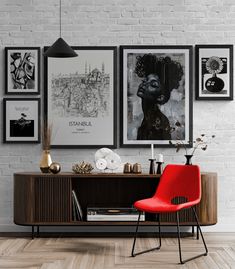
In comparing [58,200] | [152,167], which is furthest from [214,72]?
[58,200]

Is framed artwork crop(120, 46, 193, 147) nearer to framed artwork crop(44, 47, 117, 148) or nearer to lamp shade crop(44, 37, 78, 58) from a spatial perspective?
framed artwork crop(44, 47, 117, 148)

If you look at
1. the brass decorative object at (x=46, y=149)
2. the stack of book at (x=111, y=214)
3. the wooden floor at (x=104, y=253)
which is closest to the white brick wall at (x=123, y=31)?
the brass decorative object at (x=46, y=149)

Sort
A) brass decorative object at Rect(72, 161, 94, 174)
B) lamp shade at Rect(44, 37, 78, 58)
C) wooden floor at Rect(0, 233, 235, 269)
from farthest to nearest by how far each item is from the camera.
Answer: brass decorative object at Rect(72, 161, 94, 174) → lamp shade at Rect(44, 37, 78, 58) → wooden floor at Rect(0, 233, 235, 269)

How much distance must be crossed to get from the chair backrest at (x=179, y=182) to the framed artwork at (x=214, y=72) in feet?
3.54

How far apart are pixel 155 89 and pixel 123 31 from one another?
2.41 ft

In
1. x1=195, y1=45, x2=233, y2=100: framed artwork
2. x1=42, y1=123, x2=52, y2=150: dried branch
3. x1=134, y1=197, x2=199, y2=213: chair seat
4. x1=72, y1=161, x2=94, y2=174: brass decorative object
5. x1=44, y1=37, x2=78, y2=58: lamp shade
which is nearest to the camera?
x1=134, y1=197, x2=199, y2=213: chair seat

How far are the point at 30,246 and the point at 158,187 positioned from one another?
1.34 meters

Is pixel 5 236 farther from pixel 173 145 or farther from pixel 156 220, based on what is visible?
pixel 173 145

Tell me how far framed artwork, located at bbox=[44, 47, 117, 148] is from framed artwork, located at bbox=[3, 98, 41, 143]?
0.14 m

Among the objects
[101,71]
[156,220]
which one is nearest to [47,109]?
[101,71]

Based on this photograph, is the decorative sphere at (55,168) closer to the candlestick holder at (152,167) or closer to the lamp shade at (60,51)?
the candlestick holder at (152,167)

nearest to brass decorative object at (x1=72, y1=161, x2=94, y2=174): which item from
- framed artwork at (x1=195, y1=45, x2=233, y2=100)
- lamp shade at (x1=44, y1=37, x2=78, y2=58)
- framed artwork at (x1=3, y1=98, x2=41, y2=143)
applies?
framed artwork at (x1=3, y1=98, x2=41, y2=143)

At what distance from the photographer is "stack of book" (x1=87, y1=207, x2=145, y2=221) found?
208 inches

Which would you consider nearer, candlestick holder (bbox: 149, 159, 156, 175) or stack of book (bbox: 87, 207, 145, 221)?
stack of book (bbox: 87, 207, 145, 221)
